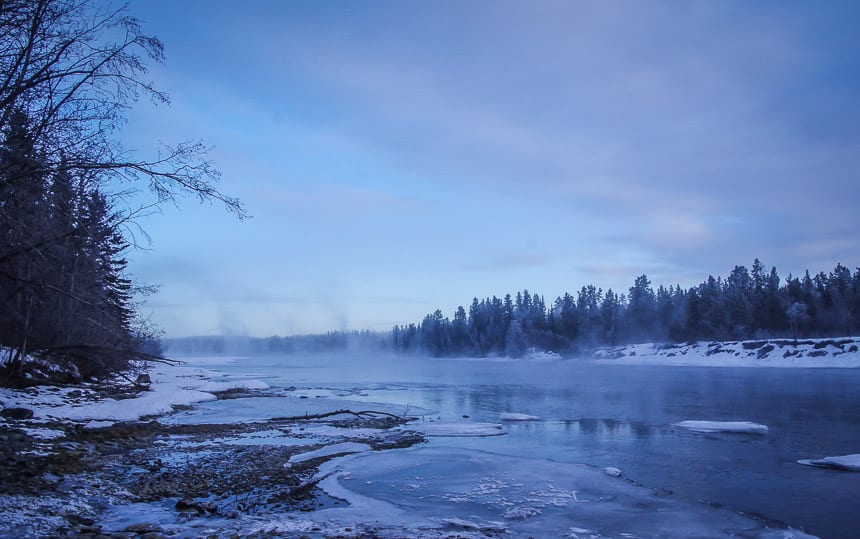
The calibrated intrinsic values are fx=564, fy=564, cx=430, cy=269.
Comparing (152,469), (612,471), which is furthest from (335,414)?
(612,471)

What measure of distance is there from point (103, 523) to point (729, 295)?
116 meters

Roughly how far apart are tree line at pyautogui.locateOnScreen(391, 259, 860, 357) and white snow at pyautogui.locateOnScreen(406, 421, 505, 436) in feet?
288

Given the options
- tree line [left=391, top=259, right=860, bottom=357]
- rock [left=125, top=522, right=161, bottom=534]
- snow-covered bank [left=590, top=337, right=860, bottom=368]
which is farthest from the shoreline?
tree line [left=391, top=259, right=860, bottom=357]

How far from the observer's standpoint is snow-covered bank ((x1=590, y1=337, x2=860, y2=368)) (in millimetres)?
67812

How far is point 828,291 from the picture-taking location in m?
93.2

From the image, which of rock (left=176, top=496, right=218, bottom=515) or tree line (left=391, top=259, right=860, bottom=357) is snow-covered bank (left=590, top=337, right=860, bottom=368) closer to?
tree line (left=391, top=259, right=860, bottom=357)

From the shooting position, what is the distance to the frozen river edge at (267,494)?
9062 millimetres

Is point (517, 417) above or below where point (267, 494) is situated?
below

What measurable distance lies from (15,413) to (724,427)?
24230 millimetres

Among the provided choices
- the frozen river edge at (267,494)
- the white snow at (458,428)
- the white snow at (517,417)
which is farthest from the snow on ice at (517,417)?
the frozen river edge at (267,494)

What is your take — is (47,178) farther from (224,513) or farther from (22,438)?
(22,438)

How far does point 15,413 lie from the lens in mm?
17312

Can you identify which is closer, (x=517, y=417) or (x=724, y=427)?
(x=724, y=427)

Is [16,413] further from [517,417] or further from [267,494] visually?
[517,417]
